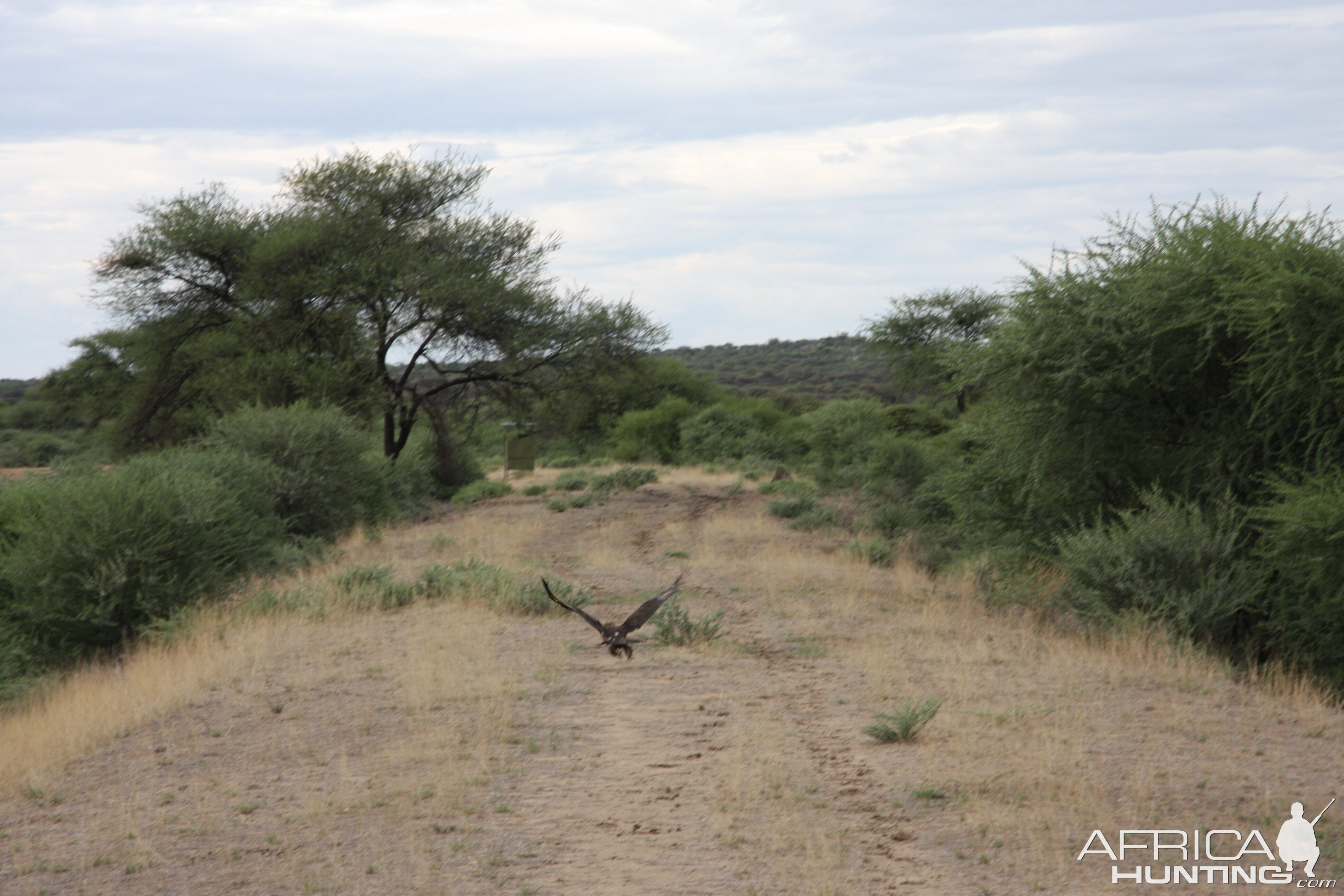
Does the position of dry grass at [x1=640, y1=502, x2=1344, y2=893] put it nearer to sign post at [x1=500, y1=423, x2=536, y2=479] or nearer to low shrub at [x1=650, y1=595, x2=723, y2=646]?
low shrub at [x1=650, y1=595, x2=723, y2=646]

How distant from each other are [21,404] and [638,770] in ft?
216

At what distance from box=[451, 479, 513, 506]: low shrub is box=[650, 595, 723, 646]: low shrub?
57.5 ft

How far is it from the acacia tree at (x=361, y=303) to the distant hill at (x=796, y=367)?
20.4 meters

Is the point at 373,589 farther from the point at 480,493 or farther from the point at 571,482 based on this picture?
the point at 571,482

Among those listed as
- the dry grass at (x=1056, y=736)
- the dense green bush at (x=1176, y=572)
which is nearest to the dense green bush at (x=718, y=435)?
the dry grass at (x=1056, y=736)

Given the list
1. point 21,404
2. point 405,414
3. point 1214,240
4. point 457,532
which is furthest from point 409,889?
point 21,404

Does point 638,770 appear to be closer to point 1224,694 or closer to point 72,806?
point 72,806

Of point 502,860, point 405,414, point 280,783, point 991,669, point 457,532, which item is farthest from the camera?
point 405,414

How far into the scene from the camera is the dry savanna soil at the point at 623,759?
528 centimetres

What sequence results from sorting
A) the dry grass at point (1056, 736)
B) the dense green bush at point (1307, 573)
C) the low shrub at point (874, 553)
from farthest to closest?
the low shrub at point (874, 553), the dense green bush at point (1307, 573), the dry grass at point (1056, 736)

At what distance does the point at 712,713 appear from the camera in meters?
8.25

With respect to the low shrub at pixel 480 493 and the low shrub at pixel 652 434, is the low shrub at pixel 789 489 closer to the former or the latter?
the low shrub at pixel 480 493

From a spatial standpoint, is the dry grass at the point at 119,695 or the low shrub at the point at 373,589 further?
the low shrub at the point at 373,589

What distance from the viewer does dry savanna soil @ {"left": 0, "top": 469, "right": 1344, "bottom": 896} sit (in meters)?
5.28
